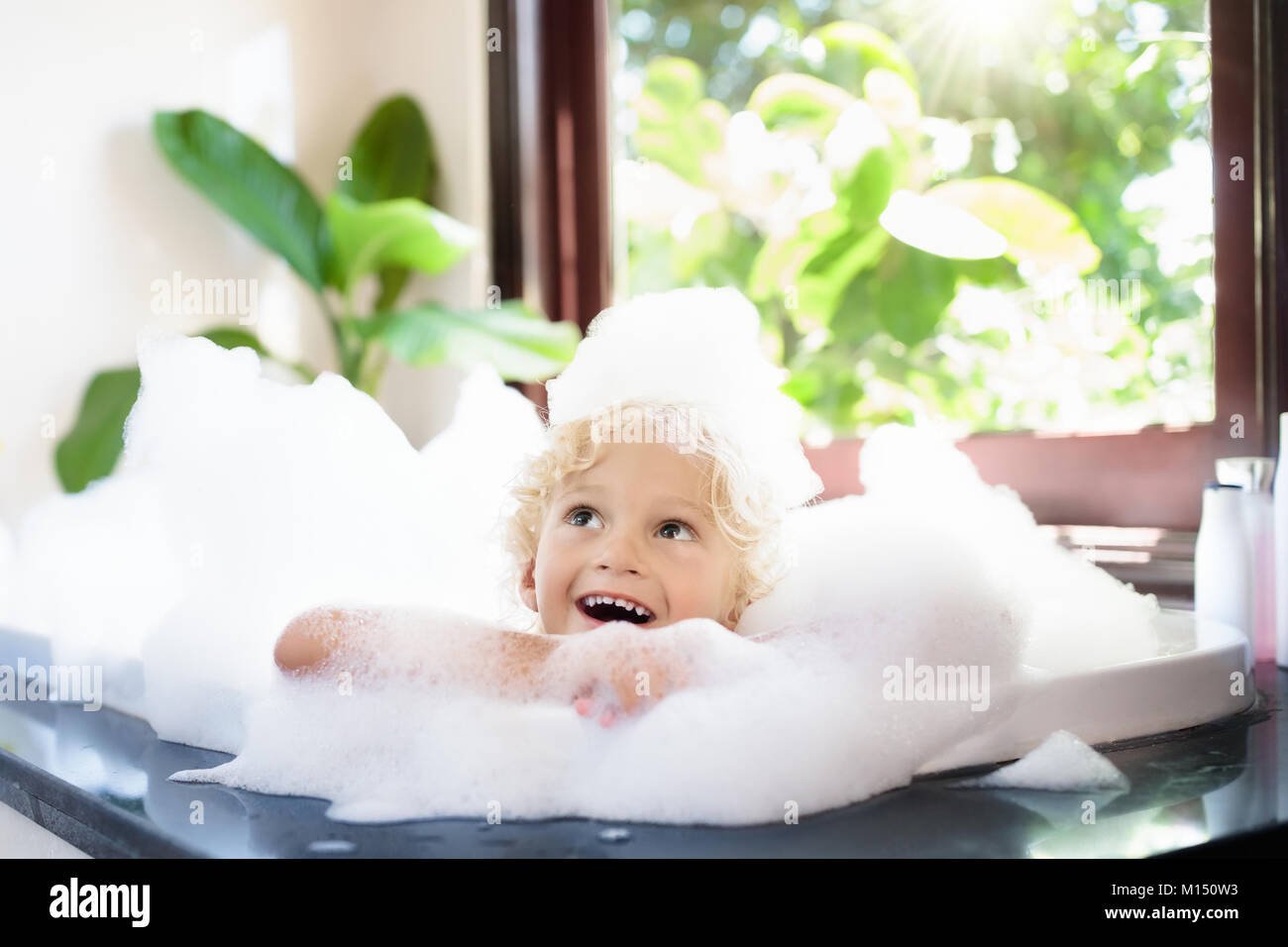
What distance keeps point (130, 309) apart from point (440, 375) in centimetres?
61

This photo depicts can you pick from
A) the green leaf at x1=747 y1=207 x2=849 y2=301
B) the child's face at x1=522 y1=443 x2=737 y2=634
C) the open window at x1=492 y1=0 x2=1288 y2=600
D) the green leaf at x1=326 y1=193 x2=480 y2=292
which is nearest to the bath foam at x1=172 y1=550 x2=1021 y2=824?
the child's face at x1=522 y1=443 x2=737 y2=634

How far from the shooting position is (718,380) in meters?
1.08

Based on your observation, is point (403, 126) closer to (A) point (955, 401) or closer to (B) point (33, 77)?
(B) point (33, 77)

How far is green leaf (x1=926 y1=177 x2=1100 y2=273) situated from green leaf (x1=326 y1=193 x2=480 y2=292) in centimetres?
96

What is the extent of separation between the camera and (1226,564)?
1.23 m

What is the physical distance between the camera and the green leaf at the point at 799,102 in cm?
199

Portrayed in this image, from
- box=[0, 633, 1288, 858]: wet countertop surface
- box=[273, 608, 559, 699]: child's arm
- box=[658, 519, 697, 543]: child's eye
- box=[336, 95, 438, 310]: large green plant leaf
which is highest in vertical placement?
box=[336, 95, 438, 310]: large green plant leaf

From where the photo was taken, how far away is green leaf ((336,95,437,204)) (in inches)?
92.0

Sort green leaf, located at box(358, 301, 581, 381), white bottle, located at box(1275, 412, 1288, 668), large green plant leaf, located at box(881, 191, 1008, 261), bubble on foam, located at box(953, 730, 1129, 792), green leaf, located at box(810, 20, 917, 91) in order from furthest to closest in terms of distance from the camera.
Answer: green leaf, located at box(358, 301, 581, 381)
green leaf, located at box(810, 20, 917, 91)
large green plant leaf, located at box(881, 191, 1008, 261)
white bottle, located at box(1275, 412, 1288, 668)
bubble on foam, located at box(953, 730, 1129, 792)

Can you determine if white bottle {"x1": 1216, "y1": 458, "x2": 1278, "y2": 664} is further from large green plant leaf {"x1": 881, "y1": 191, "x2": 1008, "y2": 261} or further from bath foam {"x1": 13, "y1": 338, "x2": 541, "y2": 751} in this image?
bath foam {"x1": 13, "y1": 338, "x2": 541, "y2": 751}

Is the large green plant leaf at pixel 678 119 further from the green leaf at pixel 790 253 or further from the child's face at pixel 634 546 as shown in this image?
the child's face at pixel 634 546

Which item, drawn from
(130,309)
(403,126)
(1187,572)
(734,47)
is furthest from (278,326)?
(1187,572)
